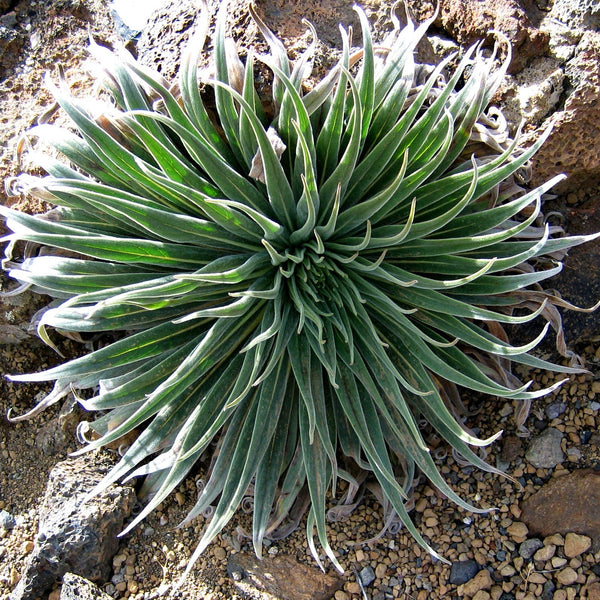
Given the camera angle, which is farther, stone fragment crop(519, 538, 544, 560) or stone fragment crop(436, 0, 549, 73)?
stone fragment crop(436, 0, 549, 73)

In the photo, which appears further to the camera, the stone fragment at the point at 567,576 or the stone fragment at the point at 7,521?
the stone fragment at the point at 7,521

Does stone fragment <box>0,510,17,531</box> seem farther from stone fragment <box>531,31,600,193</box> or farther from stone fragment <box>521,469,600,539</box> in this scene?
stone fragment <box>531,31,600,193</box>

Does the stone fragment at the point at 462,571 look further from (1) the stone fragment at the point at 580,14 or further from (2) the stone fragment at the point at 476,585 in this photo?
(1) the stone fragment at the point at 580,14

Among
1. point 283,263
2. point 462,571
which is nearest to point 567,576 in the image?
point 462,571

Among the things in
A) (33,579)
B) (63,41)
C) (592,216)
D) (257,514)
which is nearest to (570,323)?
(592,216)

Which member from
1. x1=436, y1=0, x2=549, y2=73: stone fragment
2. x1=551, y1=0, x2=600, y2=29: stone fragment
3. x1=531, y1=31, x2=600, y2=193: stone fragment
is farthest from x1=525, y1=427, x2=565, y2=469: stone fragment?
x1=551, y1=0, x2=600, y2=29: stone fragment

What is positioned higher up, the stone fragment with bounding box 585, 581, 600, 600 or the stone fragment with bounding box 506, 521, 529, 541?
the stone fragment with bounding box 585, 581, 600, 600

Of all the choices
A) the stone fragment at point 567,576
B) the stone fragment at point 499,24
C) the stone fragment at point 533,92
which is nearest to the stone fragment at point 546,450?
the stone fragment at point 567,576
